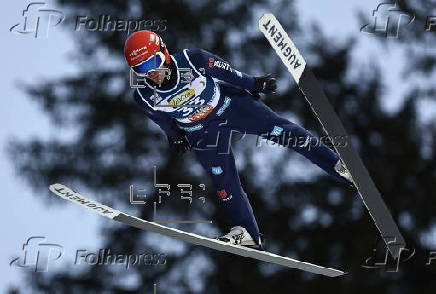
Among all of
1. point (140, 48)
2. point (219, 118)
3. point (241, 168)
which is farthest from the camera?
point (241, 168)

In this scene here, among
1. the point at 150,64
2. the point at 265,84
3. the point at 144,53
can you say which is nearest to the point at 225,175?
the point at 265,84

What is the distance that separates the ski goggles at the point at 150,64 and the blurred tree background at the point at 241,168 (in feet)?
27.1

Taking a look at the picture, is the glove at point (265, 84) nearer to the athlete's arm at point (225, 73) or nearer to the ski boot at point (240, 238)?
the athlete's arm at point (225, 73)

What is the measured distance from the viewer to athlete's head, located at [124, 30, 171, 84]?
872 centimetres

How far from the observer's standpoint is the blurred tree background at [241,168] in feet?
57.2

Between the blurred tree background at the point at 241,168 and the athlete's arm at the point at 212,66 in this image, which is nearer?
the athlete's arm at the point at 212,66

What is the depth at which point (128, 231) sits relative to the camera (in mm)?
17875

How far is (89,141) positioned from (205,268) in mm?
2670

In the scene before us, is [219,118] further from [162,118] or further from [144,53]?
A: [144,53]

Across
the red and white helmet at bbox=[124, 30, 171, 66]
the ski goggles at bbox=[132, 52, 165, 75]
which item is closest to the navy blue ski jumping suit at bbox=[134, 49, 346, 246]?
the ski goggles at bbox=[132, 52, 165, 75]

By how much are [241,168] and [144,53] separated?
8.58 metres

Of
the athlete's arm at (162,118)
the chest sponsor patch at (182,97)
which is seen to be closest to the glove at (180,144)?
the athlete's arm at (162,118)

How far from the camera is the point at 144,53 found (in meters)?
8.72

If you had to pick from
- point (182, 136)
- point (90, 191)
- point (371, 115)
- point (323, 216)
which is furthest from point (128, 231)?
point (182, 136)
